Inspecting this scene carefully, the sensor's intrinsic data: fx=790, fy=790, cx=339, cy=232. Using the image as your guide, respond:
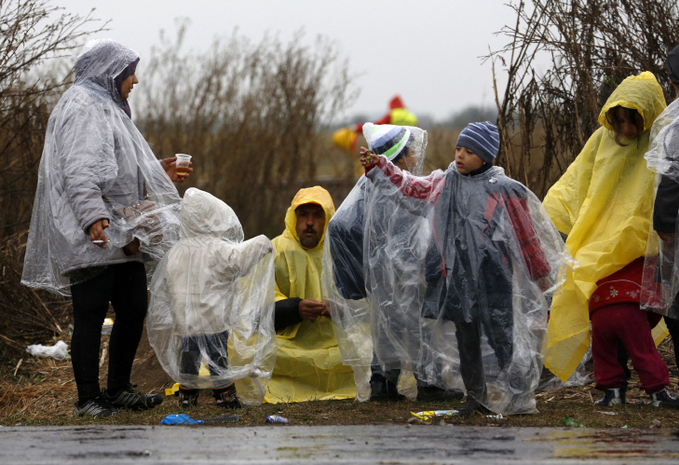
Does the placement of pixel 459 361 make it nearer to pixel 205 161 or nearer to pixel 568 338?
pixel 568 338

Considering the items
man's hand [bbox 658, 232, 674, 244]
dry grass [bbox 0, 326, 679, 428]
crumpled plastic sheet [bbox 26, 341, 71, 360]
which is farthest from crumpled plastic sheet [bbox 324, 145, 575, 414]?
crumpled plastic sheet [bbox 26, 341, 71, 360]

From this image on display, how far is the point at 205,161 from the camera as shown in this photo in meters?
9.58

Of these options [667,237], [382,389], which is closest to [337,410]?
[382,389]

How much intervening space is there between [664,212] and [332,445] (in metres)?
1.76

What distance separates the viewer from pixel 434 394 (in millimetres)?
3730

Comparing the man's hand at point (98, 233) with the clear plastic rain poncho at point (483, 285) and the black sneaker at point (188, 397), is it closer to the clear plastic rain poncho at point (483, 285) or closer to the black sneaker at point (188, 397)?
the black sneaker at point (188, 397)

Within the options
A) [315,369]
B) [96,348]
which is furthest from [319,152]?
[96,348]

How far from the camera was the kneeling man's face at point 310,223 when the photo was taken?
4273 millimetres

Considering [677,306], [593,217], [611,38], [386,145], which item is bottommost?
[677,306]

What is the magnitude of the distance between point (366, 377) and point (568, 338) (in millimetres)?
957

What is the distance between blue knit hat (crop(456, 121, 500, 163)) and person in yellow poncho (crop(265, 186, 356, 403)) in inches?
45.6

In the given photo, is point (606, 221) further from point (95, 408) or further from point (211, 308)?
point (95, 408)

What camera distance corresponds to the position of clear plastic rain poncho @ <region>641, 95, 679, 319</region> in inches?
130

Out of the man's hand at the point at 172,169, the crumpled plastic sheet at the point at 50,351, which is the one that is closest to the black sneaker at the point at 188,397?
the man's hand at the point at 172,169
